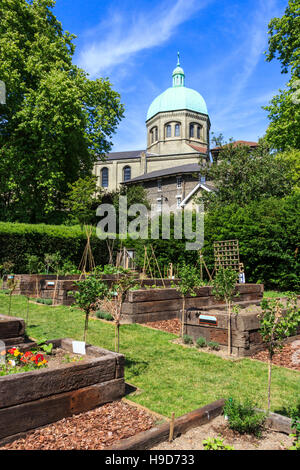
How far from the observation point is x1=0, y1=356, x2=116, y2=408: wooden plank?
10.7 feet

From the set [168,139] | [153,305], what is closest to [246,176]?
[153,305]

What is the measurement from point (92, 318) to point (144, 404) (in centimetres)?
568

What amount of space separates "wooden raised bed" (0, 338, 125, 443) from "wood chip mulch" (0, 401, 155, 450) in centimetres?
9

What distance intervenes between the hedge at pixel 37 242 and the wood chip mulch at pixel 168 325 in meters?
10.1

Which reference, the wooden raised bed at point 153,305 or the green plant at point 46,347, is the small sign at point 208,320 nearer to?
the wooden raised bed at point 153,305

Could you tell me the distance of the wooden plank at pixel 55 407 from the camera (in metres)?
3.22

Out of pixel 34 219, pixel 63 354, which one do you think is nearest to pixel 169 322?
pixel 63 354

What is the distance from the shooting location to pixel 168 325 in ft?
29.8

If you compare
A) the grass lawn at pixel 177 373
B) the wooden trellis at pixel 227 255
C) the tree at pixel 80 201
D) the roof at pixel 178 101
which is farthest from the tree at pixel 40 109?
the roof at pixel 178 101

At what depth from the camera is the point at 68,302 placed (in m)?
11.9

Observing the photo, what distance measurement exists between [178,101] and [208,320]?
59355mm

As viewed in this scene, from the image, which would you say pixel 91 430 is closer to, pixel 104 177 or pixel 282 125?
pixel 282 125

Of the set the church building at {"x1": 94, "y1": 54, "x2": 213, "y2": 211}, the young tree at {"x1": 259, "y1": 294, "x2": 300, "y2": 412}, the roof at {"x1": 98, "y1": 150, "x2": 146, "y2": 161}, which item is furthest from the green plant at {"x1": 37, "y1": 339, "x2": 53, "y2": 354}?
the roof at {"x1": 98, "y1": 150, "x2": 146, "y2": 161}

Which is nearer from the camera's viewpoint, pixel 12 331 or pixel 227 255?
pixel 12 331
